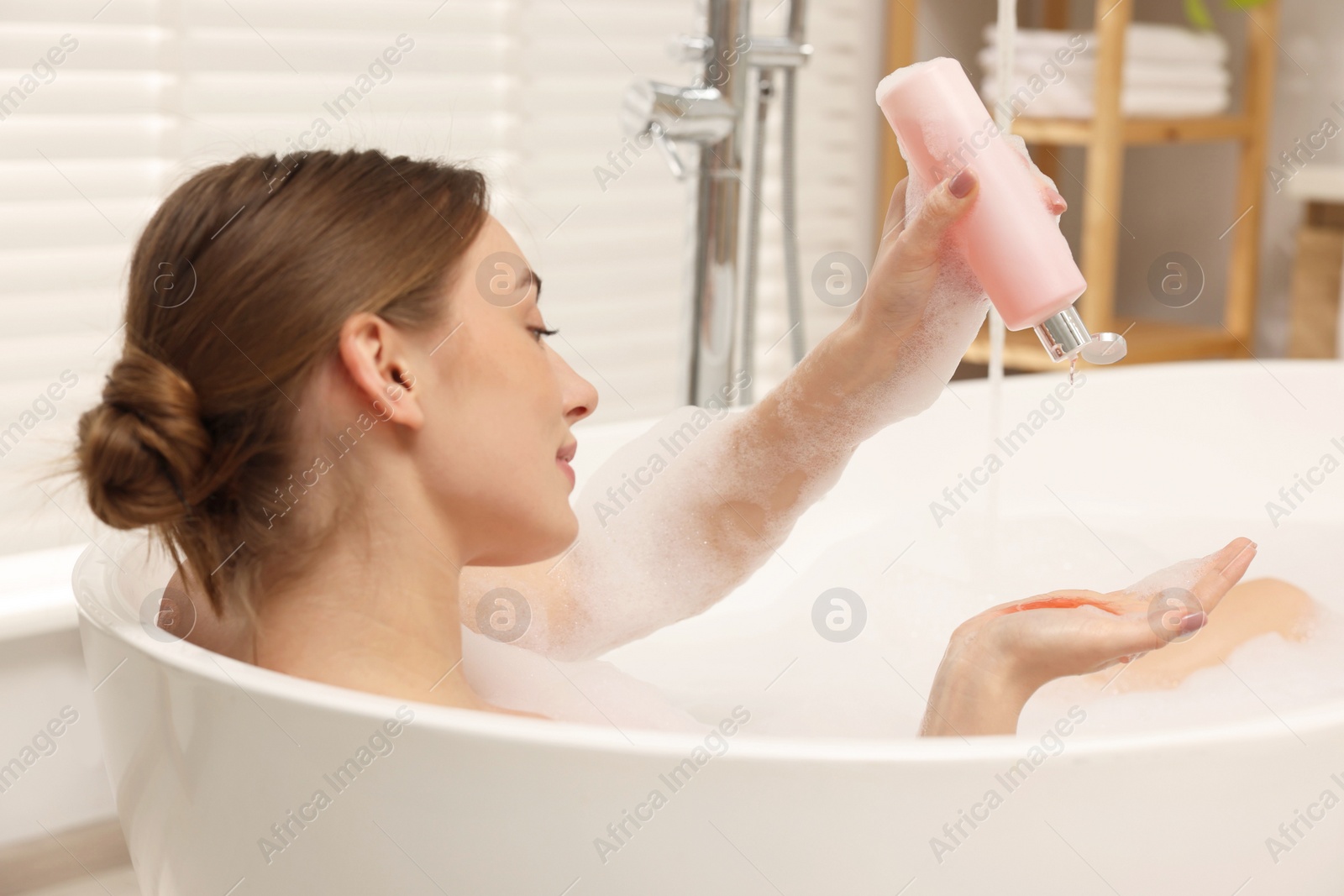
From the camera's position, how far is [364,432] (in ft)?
2.48

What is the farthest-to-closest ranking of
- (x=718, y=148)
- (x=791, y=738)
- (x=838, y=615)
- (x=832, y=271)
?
(x=832, y=271) < (x=838, y=615) < (x=718, y=148) < (x=791, y=738)

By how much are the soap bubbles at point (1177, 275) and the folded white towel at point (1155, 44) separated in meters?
0.33

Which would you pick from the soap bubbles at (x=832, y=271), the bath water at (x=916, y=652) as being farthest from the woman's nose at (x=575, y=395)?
the soap bubbles at (x=832, y=271)

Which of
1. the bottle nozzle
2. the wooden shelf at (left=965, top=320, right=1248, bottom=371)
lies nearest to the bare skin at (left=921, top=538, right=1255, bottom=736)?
the bottle nozzle

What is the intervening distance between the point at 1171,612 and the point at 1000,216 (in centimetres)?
24

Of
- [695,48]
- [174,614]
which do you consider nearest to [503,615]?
[174,614]

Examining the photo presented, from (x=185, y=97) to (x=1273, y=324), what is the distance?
5.44 ft

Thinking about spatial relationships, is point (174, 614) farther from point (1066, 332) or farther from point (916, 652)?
point (916, 652)

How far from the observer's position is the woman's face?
772 millimetres

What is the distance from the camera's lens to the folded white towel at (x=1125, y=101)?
1939 mm

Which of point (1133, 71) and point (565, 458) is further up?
point (1133, 71)

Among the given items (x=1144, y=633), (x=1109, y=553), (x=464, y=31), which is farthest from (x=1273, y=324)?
(x=1144, y=633)

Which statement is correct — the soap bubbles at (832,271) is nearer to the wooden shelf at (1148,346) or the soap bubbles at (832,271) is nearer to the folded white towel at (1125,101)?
the wooden shelf at (1148,346)

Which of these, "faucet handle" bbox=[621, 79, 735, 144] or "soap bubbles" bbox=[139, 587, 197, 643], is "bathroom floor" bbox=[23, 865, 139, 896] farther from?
"faucet handle" bbox=[621, 79, 735, 144]
